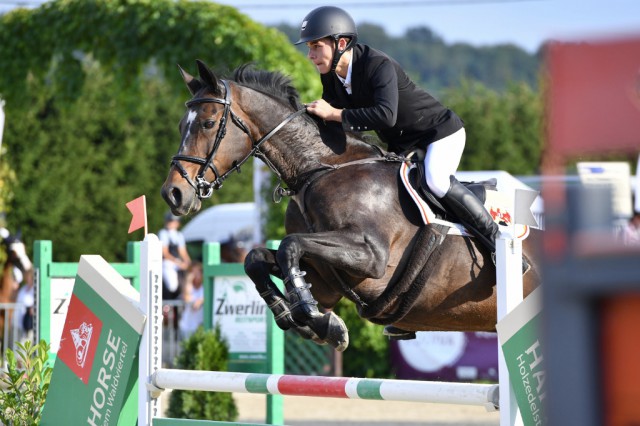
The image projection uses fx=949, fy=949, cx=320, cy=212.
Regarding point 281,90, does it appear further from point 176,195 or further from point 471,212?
point 471,212

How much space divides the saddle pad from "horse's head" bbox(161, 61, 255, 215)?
679 millimetres

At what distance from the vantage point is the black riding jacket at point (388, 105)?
3.80m

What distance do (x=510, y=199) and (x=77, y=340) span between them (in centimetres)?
201

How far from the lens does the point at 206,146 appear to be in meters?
3.96

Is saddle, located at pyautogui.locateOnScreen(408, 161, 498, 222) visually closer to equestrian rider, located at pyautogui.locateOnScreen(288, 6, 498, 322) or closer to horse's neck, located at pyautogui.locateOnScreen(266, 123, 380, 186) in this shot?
equestrian rider, located at pyautogui.locateOnScreen(288, 6, 498, 322)

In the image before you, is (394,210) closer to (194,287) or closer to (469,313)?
(469,313)

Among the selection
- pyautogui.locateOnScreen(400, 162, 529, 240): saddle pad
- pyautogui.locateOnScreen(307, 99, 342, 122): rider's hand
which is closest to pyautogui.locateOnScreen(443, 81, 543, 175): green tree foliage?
pyautogui.locateOnScreen(400, 162, 529, 240): saddle pad

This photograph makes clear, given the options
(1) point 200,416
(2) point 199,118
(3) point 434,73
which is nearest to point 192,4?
(1) point 200,416

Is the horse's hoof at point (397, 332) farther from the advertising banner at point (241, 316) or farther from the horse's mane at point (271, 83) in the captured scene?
the advertising banner at point (241, 316)

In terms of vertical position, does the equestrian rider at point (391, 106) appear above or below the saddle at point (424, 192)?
above

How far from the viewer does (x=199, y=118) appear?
13.1 ft

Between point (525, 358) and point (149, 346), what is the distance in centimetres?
158

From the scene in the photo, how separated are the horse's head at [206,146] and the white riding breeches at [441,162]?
765mm

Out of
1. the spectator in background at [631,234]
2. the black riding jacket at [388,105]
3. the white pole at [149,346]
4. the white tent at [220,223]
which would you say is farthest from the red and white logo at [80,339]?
the white tent at [220,223]
